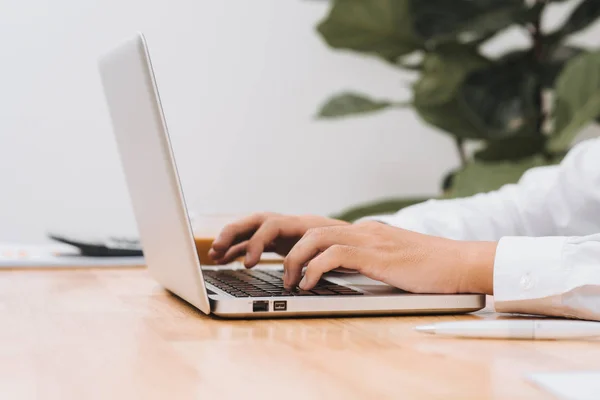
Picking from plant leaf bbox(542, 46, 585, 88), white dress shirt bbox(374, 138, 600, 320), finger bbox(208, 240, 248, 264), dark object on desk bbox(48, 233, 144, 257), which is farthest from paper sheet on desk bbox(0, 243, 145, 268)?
plant leaf bbox(542, 46, 585, 88)

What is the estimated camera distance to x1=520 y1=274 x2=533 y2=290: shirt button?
791 mm

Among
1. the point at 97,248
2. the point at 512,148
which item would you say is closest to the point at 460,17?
the point at 512,148

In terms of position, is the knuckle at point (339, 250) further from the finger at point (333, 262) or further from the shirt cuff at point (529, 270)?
the shirt cuff at point (529, 270)

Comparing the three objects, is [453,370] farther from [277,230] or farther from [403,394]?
[277,230]

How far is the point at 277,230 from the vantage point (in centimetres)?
105

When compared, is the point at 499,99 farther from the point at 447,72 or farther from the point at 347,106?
the point at 347,106

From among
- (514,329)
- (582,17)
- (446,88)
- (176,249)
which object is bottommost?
(514,329)

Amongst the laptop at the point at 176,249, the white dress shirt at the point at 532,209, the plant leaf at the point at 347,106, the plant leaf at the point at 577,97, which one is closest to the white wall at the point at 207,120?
the plant leaf at the point at 347,106

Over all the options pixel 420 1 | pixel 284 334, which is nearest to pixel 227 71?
pixel 420 1

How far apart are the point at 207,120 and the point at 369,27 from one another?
63cm

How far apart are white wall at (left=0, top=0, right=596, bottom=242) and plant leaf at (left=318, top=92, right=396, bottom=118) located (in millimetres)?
352

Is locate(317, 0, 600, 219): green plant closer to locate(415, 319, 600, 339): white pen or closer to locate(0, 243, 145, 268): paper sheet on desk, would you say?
locate(0, 243, 145, 268): paper sheet on desk

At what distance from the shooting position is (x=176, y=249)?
2.55ft

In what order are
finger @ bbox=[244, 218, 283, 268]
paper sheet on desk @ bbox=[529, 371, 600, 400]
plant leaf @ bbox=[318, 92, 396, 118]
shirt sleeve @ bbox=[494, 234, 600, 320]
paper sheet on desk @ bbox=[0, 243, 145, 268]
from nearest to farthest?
paper sheet on desk @ bbox=[529, 371, 600, 400]
shirt sleeve @ bbox=[494, 234, 600, 320]
finger @ bbox=[244, 218, 283, 268]
paper sheet on desk @ bbox=[0, 243, 145, 268]
plant leaf @ bbox=[318, 92, 396, 118]
